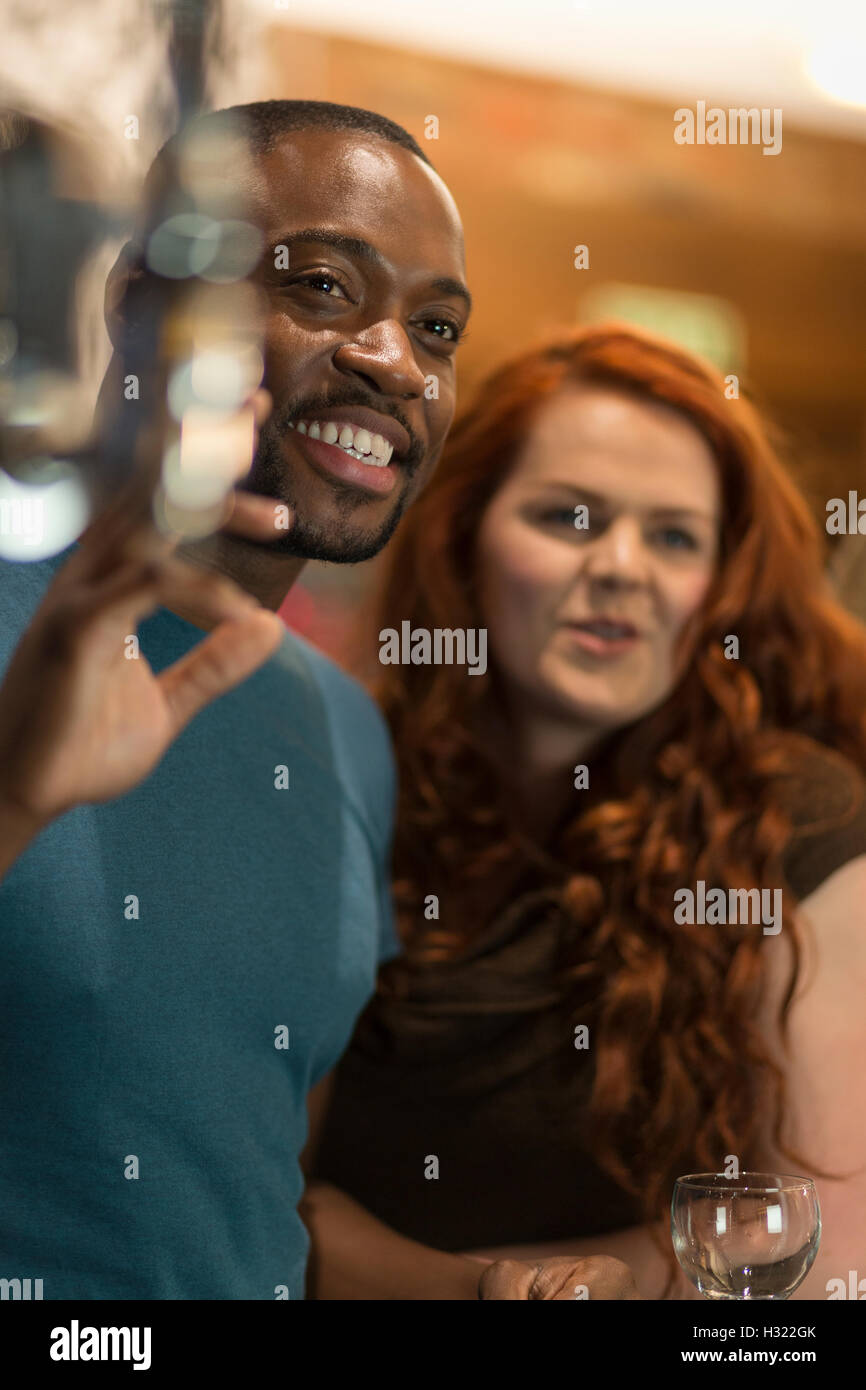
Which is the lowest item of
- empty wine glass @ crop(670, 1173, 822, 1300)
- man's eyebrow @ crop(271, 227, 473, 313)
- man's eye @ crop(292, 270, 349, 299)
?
empty wine glass @ crop(670, 1173, 822, 1300)

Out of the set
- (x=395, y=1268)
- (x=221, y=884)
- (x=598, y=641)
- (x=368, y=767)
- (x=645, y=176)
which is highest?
(x=645, y=176)

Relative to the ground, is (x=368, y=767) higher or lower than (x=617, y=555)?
lower

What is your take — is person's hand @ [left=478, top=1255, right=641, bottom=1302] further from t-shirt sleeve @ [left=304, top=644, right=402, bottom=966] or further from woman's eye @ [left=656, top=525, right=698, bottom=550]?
woman's eye @ [left=656, top=525, right=698, bottom=550]

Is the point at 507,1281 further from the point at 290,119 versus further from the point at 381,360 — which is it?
the point at 290,119

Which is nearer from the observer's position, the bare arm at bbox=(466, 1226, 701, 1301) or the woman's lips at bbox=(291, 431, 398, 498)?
the woman's lips at bbox=(291, 431, 398, 498)

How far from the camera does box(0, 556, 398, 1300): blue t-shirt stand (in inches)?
28.4

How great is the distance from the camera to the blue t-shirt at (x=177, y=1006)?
0.72m

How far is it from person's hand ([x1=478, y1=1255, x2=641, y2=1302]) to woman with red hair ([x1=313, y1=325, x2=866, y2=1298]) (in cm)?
13

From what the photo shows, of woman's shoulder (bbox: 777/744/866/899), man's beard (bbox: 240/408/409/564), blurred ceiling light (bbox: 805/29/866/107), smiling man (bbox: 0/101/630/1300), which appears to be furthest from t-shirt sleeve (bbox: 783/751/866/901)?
blurred ceiling light (bbox: 805/29/866/107)

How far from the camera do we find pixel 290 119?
0.72 metres

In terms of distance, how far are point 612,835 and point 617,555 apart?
0.23 metres

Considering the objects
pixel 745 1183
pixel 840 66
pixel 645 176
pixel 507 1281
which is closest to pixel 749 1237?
pixel 745 1183

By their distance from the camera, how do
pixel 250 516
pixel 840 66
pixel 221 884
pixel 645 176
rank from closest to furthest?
pixel 250 516 → pixel 221 884 → pixel 840 66 → pixel 645 176

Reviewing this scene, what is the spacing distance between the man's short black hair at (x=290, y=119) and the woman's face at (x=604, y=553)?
397 millimetres
